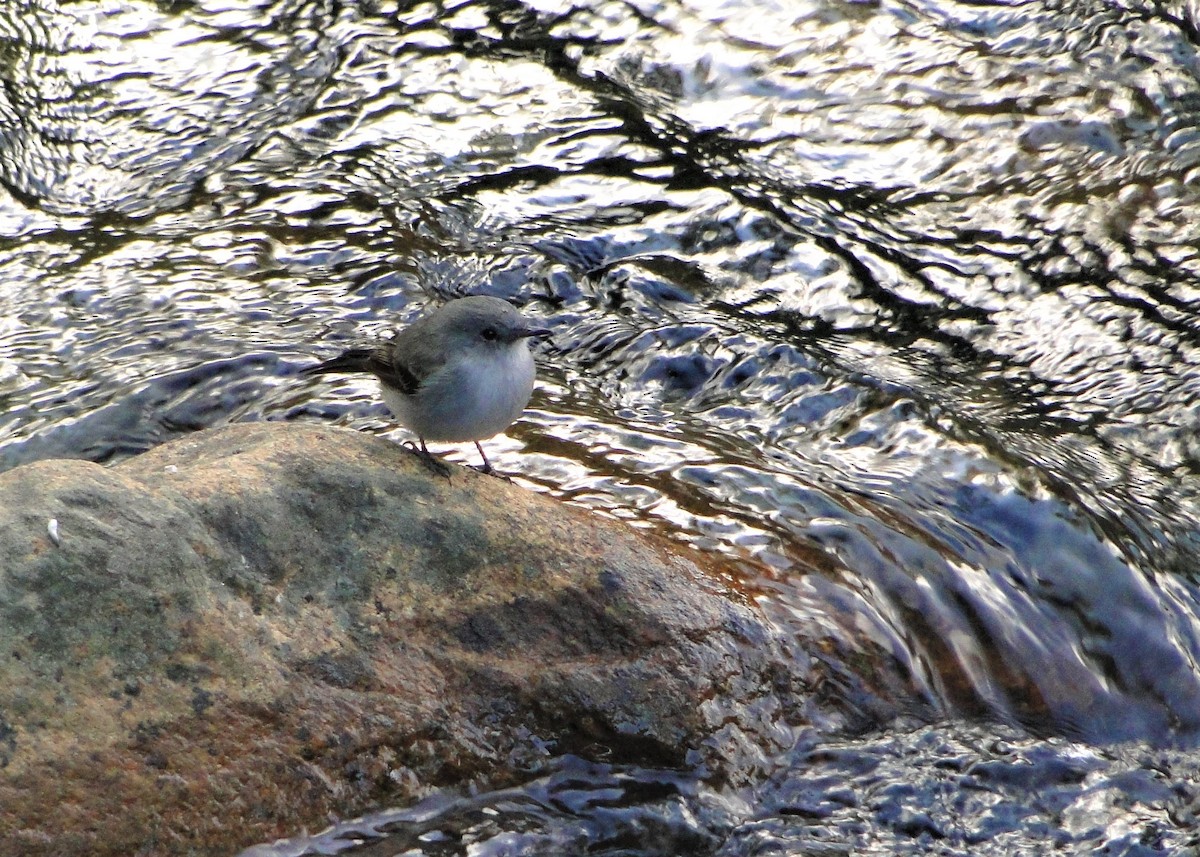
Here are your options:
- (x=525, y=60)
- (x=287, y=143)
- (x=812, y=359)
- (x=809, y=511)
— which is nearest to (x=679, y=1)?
(x=525, y=60)

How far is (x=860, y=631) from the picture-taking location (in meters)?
5.15

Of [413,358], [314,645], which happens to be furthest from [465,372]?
[314,645]

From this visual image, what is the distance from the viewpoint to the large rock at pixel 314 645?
3.78m

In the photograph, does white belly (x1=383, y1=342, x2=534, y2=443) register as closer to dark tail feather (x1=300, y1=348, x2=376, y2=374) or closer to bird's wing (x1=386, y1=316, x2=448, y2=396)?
bird's wing (x1=386, y1=316, x2=448, y2=396)

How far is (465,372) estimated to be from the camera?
4.97 metres

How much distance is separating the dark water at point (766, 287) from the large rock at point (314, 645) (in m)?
0.32

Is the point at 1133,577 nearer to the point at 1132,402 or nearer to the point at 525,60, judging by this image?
the point at 1132,402

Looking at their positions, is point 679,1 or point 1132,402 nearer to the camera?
point 1132,402

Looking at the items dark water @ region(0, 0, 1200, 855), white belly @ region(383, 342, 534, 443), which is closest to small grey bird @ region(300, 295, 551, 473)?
white belly @ region(383, 342, 534, 443)

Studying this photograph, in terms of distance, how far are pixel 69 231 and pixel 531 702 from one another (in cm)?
512

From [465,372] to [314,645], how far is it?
1261mm

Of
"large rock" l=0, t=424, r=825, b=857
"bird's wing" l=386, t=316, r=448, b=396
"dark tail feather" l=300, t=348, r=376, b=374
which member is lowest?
"large rock" l=0, t=424, r=825, b=857

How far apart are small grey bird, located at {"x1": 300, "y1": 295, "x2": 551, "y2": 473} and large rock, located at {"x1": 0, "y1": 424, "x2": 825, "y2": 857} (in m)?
0.21

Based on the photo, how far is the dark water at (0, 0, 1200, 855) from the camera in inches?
208
